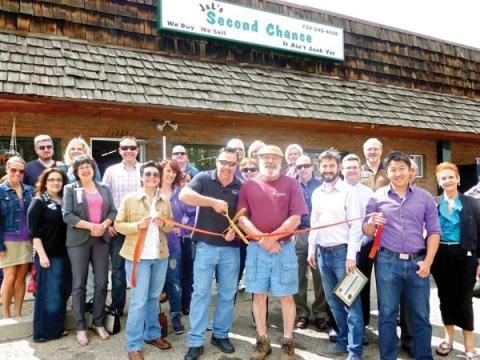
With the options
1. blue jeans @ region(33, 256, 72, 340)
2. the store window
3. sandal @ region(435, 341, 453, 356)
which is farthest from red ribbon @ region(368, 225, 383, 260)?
the store window

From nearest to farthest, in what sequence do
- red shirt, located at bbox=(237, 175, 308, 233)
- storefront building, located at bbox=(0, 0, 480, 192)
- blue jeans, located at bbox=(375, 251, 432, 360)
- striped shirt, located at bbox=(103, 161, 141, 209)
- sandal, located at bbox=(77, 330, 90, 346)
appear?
1. blue jeans, located at bbox=(375, 251, 432, 360)
2. red shirt, located at bbox=(237, 175, 308, 233)
3. sandal, located at bbox=(77, 330, 90, 346)
4. striped shirt, located at bbox=(103, 161, 141, 209)
5. storefront building, located at bbox=(0, 0, 480, 192)

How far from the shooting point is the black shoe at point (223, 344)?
387 centimetres

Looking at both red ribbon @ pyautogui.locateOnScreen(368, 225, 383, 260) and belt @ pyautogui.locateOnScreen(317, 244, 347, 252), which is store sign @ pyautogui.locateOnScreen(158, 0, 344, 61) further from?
red ribbon @ pyautogui.locateOnScreen(368, 225, 383, 260)

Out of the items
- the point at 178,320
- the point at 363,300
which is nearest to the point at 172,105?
the point at 178,320

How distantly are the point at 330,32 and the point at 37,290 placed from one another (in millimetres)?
8695

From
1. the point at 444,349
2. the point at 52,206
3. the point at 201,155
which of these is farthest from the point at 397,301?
the point at 201,155

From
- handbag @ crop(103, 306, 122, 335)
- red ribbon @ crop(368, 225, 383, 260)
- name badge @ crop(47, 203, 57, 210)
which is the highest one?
name badge @ crop(47, 203, 57, 210)

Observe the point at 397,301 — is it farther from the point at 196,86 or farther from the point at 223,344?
the point at 196,86

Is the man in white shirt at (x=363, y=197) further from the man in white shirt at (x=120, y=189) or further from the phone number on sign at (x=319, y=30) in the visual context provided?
the phone number on sign at (x=319, y=30)

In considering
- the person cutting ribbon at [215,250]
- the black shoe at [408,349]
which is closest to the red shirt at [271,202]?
the person cutting ribbon at [215,250]

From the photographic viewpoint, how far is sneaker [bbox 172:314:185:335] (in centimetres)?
431

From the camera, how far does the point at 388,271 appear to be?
11.4ft

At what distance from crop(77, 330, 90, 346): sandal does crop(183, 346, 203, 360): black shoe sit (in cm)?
104

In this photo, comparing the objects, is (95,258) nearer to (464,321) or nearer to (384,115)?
(464,321)
